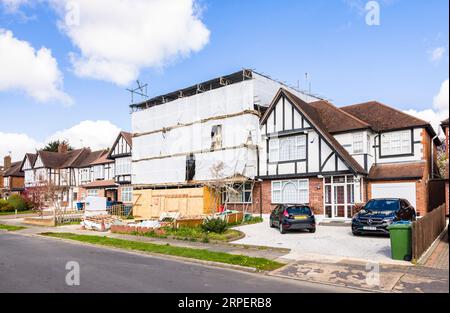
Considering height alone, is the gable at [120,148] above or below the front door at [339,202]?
above

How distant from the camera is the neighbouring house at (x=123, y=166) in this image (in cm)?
4225

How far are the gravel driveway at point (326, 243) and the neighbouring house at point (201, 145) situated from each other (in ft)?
27.6

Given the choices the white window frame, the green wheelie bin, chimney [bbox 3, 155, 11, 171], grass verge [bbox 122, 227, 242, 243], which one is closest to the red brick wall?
the white window frame

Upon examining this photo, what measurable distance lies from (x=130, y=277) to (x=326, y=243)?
8741 mm

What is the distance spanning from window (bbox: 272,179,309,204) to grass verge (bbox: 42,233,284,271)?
11.8 meters

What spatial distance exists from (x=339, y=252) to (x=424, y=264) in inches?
122

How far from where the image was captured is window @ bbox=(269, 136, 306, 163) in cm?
2552

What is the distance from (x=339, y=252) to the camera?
13797 millimetres

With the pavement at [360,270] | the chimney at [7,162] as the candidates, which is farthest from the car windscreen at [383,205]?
the chimney at [7,162]

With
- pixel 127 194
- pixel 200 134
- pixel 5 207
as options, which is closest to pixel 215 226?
pixel 200 134

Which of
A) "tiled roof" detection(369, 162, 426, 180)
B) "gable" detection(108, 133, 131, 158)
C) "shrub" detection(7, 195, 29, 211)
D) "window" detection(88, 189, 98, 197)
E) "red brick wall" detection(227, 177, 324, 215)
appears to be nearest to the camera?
"tiled roof" detection(369, 162, 426, 180)

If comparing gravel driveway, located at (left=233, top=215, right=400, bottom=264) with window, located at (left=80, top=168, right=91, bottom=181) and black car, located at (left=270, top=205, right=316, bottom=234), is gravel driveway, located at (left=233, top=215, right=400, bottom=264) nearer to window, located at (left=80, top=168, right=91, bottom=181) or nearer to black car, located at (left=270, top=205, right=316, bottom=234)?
black car, located at (left=270, top=205, right=316, bottom=234)

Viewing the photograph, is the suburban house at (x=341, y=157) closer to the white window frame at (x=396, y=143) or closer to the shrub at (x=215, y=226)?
the white window frame at (x=396, y=143)
